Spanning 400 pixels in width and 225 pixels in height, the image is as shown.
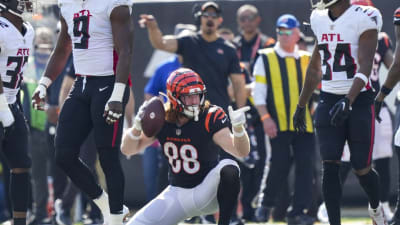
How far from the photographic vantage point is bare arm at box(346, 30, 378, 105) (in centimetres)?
638

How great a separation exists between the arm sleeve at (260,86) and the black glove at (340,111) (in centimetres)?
221

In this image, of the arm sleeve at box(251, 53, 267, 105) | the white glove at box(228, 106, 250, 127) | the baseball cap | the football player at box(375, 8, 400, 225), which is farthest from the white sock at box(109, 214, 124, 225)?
the baseball cap

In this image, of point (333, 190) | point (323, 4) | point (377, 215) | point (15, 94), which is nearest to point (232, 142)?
point (333, 190)

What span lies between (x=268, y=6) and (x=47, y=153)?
2830 mm

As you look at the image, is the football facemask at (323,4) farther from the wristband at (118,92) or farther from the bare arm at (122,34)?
the wristband at (118,92)

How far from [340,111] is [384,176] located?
2.52 m

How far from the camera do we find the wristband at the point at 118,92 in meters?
6.24

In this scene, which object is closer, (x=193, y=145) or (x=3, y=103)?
(x=193, y=145)

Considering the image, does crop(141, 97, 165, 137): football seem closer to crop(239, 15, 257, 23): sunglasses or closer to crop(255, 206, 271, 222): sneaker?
crop(255, 206, 271, 222): sneaker

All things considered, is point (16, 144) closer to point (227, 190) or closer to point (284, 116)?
point (227, 190)

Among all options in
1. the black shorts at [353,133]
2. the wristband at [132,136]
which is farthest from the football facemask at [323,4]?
the wristband at [132,136]

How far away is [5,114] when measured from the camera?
643cm

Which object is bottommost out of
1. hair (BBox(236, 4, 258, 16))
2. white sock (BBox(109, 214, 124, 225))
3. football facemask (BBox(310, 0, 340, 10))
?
white sock (BBox(109, 214, 124, 225))

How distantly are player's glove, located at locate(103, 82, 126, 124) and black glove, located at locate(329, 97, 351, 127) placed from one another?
1.45 meters
